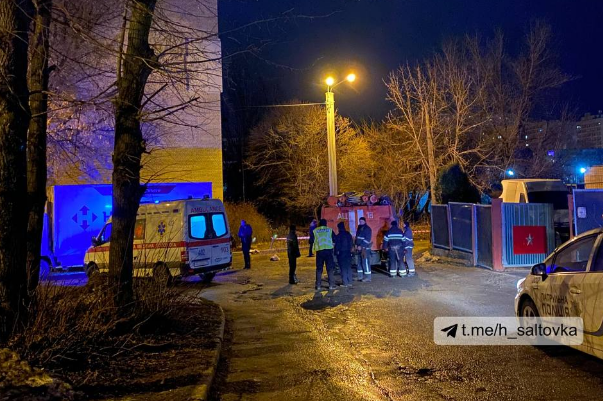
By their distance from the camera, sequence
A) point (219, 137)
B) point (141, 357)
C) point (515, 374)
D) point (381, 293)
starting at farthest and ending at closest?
1. point (219, 137)
2. point (381, 293)
3. point (141, 357)
4. point (515, 374)

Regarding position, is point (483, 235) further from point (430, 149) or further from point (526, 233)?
point (430, 149)

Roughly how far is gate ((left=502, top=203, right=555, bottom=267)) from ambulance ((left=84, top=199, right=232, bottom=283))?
788cm

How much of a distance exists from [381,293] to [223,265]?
4.95 m

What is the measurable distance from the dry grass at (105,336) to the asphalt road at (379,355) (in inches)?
31.5

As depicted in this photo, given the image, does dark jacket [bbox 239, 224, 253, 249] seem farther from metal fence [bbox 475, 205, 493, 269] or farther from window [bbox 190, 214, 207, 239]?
metal fence [bbox 475, 205, 493, 269]

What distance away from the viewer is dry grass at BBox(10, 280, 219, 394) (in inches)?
229

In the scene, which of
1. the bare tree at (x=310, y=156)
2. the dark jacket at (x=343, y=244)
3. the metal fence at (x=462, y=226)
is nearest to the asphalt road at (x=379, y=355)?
the dark jacket at (x=343, y=244)

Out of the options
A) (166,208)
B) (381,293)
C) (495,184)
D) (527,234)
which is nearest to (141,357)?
(381,293)

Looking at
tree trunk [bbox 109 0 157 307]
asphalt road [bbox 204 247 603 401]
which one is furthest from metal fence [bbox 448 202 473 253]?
tree trunk [bbox 109 0 157 307]

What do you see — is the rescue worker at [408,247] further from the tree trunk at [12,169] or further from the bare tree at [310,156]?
the bare tree at [310,156]

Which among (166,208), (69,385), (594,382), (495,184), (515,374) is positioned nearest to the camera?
(69,385)

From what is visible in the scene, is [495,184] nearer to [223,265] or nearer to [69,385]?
[223,265]

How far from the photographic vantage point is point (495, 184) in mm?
28750

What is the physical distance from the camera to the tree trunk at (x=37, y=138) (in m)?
7.35
